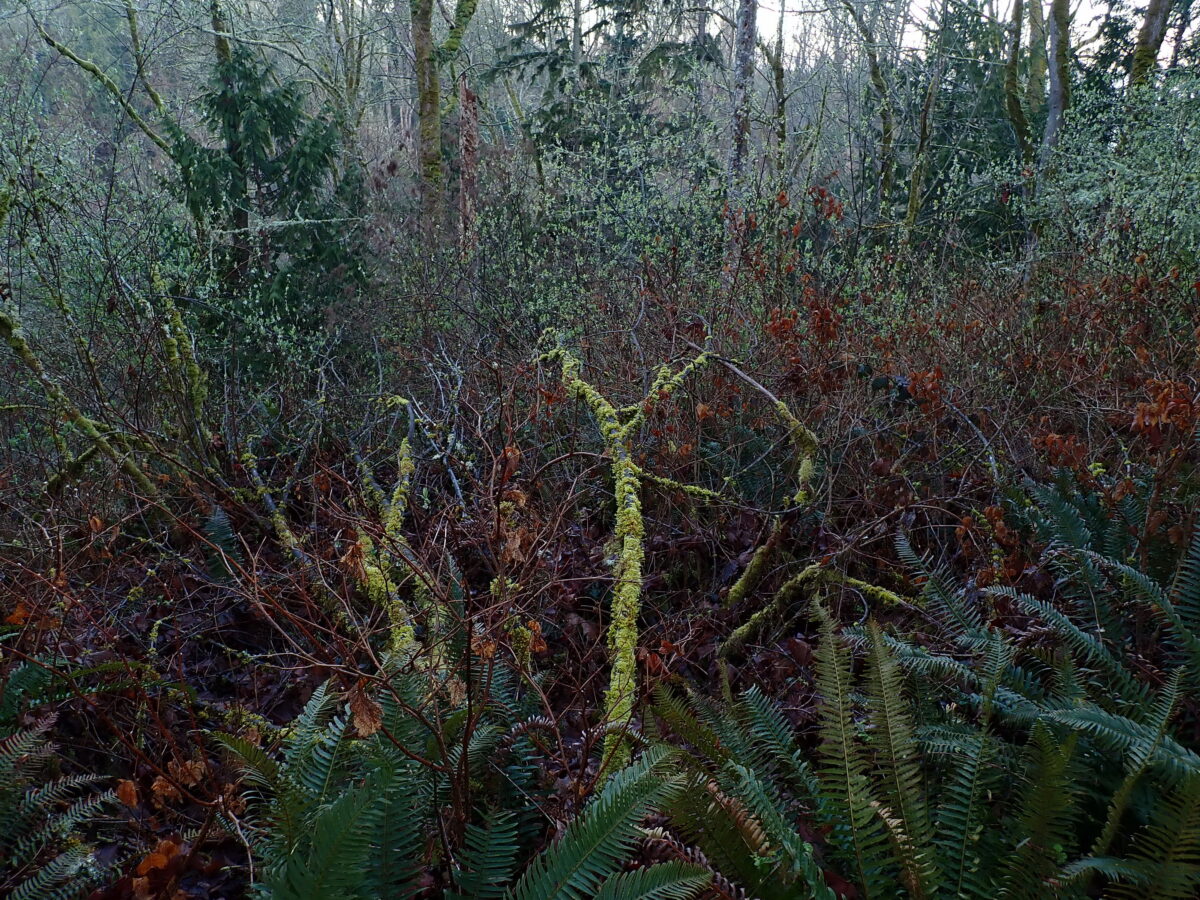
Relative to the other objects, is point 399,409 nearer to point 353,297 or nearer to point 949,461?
point 353,297

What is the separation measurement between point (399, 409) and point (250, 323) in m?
2.20

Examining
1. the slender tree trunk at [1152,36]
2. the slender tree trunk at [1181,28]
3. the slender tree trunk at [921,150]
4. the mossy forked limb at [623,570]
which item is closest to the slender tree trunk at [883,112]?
the slender tree trunk at [921,150]

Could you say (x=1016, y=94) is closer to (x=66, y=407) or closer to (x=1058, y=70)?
(x=1058, y=70)

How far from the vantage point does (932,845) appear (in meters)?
1.98

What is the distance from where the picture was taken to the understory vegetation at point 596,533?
6.47 ft

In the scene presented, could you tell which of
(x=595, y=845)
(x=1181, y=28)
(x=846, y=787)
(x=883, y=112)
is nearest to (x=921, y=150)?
(x=883, y=112)

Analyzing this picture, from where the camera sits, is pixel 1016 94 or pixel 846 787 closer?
pixel 846 787

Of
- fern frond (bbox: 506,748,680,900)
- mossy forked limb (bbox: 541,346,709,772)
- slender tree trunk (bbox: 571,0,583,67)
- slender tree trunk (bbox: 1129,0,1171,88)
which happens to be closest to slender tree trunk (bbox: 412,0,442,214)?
slender tree trunk (bbox: 571,0,583,67)

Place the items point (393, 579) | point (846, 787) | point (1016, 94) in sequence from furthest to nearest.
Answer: point (1016, 94), point (393, 579), point (846, 787)

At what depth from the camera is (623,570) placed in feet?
10.6

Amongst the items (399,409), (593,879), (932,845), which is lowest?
(932,845)

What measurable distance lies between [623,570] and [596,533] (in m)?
1.35

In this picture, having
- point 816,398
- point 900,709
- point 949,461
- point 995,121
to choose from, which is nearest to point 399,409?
point 816,398

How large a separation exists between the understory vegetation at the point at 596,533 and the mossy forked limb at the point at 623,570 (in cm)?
3
